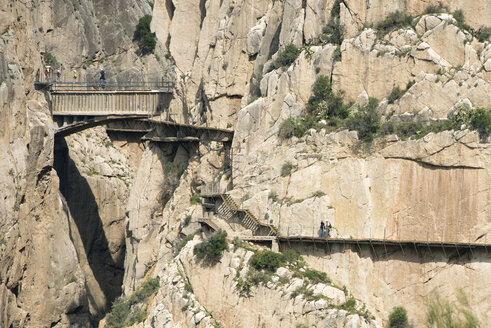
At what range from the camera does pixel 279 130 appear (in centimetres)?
7938

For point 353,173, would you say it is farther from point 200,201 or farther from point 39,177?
point 39,177

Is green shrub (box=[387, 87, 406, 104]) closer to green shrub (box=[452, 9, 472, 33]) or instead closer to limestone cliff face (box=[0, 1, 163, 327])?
green shrub (box=[452, 9, 472, 33])

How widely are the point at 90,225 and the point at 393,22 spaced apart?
42086mm

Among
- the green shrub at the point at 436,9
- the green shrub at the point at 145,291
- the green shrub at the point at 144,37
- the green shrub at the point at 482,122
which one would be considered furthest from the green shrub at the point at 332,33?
the green shrub at the point at 144,37

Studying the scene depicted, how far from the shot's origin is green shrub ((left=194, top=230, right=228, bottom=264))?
75.9m

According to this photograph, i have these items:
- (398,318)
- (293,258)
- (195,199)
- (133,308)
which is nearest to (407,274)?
(398,318)

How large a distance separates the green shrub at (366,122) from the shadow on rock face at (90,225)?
39.8 m

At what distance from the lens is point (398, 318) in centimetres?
7012

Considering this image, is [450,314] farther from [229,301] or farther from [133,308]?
[133,308]

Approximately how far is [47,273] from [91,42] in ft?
95.2

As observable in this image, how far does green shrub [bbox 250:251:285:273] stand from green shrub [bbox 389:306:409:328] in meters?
7.56

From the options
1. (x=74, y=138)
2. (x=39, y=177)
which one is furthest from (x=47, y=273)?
(x=74, y=138)

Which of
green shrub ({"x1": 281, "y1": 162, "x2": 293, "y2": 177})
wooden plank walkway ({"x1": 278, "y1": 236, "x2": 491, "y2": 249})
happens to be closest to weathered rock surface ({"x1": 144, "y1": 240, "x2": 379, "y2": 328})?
wooden plank walkway ({"x1": 278, "y1": 236, "x2": 491, "y2": 249})

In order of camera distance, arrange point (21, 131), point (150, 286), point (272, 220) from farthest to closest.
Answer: point (21, 131)
point (150, 286)
point (272, 220)
